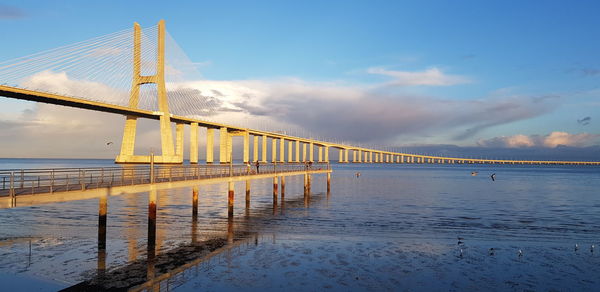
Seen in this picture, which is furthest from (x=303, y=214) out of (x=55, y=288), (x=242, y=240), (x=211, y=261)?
(x=55, y=288)

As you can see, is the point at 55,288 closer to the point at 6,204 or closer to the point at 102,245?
the point at 6,204

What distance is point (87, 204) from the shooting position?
1462 inches

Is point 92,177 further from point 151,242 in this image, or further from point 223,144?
point 223,144

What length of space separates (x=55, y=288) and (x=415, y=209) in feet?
94.9

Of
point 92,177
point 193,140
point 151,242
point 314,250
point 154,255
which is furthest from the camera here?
point 193,140

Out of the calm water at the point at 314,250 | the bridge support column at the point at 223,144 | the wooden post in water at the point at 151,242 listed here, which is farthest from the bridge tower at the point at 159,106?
the wooden post in water at the point at 151,242

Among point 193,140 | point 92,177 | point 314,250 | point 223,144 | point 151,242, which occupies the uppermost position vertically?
point 193,140

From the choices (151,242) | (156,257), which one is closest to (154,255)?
(156,257)

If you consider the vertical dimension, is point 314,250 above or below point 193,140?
below

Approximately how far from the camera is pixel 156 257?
17422 mm

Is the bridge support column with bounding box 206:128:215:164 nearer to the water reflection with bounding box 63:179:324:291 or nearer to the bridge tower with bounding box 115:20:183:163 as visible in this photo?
the bridge tower with bounding box 115:20:183:163

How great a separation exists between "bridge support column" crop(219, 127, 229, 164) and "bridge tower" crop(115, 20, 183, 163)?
24013 mm

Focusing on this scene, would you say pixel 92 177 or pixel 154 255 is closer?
pixel 154 255

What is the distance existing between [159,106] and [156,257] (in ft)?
187
